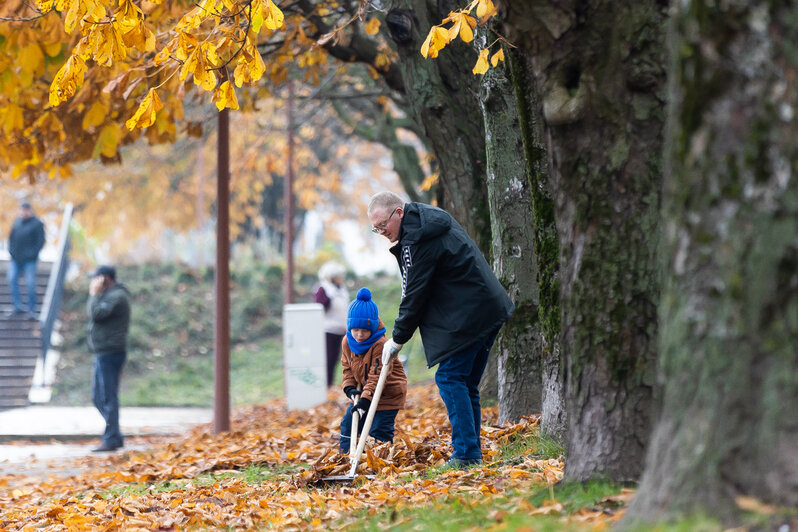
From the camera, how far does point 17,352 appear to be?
17469 millimetres

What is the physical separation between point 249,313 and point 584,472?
2095 cm

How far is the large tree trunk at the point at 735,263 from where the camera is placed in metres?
2.82

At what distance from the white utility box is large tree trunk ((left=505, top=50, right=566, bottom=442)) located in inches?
290

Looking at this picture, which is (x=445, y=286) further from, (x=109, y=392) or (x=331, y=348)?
(x=331, y=348)

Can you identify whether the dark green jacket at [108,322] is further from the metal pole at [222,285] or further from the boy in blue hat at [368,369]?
the boy in blue hat at [368,369]

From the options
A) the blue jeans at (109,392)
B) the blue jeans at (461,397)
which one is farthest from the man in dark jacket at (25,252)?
the blue jeans at (461,397)

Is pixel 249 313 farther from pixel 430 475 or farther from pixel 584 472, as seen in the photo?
pixel 584 472

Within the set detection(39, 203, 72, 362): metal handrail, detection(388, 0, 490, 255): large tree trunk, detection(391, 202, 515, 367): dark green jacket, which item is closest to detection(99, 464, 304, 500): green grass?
detection(391, 202, 515, 367): dark green jacket

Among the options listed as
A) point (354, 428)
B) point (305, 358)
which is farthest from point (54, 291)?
point (354, 428)

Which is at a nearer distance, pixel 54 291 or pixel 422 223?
pixel 422 223

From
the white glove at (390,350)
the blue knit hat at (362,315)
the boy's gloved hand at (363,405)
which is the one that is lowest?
the boy's gloved hand at (363,405)

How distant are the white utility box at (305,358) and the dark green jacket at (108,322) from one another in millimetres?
2600

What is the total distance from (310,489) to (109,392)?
5.99 metres

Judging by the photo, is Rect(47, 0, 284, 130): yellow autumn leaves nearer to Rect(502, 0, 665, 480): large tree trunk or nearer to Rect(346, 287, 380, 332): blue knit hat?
Rect(346, 287, 380, 332): blue knit hat
